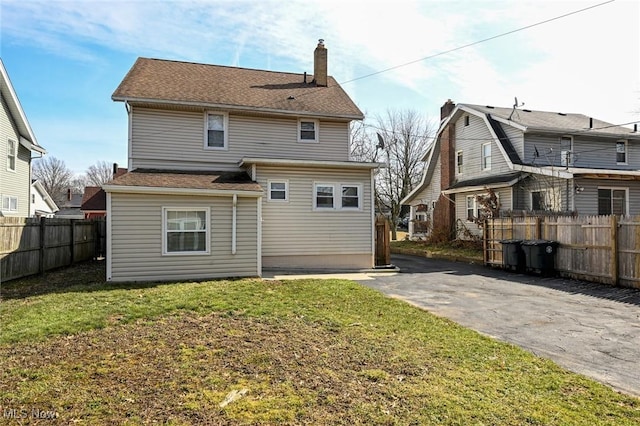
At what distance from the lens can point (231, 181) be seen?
13094 mm

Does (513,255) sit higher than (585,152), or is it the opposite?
(585,152)

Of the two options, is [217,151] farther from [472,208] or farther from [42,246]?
[472,208]

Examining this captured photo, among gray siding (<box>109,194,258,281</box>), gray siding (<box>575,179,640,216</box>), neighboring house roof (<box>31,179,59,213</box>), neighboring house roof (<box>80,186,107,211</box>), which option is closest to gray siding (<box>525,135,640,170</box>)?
gray siding (<box>575,179,640,216</box>)

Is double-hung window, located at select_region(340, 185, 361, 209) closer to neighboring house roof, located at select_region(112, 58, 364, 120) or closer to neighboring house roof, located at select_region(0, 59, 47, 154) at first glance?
neighboring house roof, located at select_region(112, 58, 364, 120)

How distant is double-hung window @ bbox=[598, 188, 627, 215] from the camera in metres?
19.3

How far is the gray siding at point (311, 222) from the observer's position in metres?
14.2

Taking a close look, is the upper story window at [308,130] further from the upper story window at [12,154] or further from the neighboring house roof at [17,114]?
the upper story window at [12,154]

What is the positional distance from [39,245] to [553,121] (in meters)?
25.5

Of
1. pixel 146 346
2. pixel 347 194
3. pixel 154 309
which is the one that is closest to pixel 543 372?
pixel 146 346

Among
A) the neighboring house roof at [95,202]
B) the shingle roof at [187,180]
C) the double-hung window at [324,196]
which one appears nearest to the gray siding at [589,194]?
the double-hung window at [324,196]

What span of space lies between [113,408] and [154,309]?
420 cm

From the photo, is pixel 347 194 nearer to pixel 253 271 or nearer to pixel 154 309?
pixel 253 271

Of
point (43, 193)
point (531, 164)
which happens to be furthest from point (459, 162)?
point (43, 193)

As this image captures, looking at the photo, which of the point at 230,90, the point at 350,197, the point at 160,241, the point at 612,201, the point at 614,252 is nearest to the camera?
the point at 614,252
